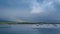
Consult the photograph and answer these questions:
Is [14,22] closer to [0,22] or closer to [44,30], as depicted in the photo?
[0,22]

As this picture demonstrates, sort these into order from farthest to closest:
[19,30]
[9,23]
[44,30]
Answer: [19,30] < [44,30] < [9,23]

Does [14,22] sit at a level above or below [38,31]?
above

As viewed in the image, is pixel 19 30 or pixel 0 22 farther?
pixel 19 30

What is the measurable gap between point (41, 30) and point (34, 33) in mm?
539

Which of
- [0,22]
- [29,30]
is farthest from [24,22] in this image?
[0,22]

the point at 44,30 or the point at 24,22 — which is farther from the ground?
the point at 24,22

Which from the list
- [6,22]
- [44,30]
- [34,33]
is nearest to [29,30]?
[34,33]

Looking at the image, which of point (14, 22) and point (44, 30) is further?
point (44, 30)

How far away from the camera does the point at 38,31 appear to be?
8.97 m

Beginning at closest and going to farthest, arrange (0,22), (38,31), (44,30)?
1. (0,22)
2. (38,31)
3. (44,30)

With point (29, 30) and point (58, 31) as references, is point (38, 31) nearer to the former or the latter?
point (29, 30)

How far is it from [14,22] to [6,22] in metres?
0.57

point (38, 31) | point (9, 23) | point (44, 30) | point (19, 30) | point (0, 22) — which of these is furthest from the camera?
point (19, 30)

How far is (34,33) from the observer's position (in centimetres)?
913
